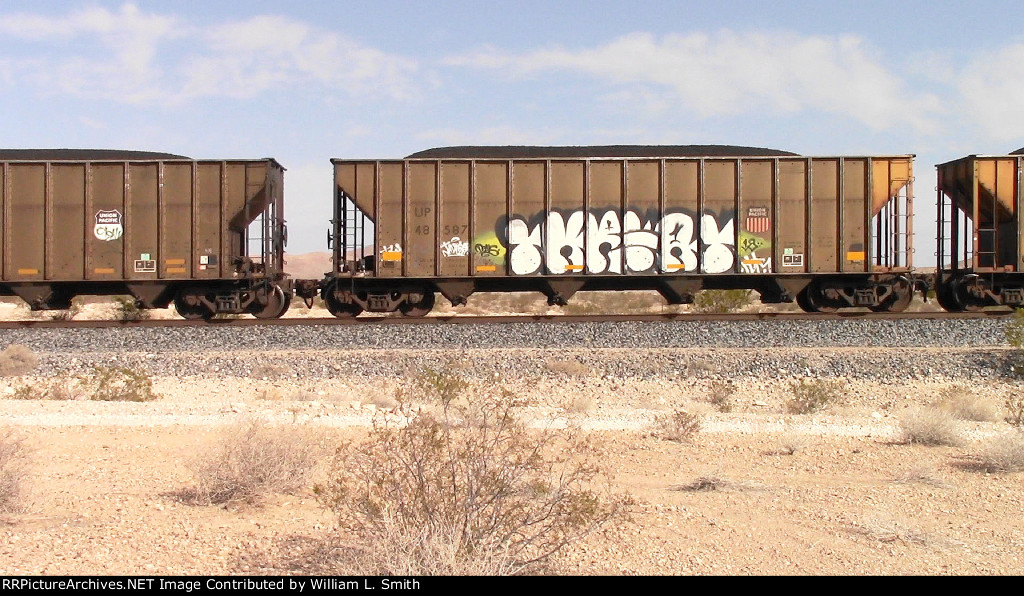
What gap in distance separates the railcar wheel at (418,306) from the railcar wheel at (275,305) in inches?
97.9

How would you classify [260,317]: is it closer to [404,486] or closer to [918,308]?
[404,486]

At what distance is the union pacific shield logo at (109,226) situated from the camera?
57.0ft

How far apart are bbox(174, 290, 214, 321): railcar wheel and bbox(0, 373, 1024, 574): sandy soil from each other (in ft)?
22.2

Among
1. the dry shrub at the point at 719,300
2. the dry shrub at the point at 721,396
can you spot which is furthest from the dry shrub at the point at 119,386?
the dry shrub at the point at 719,300

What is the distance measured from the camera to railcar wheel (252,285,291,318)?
1800cm

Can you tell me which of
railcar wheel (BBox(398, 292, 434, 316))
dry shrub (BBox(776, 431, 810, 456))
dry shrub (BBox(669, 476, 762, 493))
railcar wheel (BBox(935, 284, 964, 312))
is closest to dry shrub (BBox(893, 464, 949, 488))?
dry shrub (BBox(776, 431, 810, 456))

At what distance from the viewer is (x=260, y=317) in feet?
60.1

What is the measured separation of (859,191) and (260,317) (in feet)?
42.4

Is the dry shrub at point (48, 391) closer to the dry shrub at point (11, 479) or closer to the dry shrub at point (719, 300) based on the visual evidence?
the dry shrub at point (11, 479)

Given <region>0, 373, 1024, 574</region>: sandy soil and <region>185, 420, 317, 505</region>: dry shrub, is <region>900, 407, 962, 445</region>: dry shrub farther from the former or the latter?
<region>185, 420, 317, 505</region>: dry shrub

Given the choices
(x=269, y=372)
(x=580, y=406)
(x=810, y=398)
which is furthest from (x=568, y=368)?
(x=269, y=372)

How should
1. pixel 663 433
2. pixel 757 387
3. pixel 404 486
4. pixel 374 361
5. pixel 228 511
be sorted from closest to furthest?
pixel 404 486
pixel 228 511
pixel 663 433
pixel 757 387
pixel 374 361
